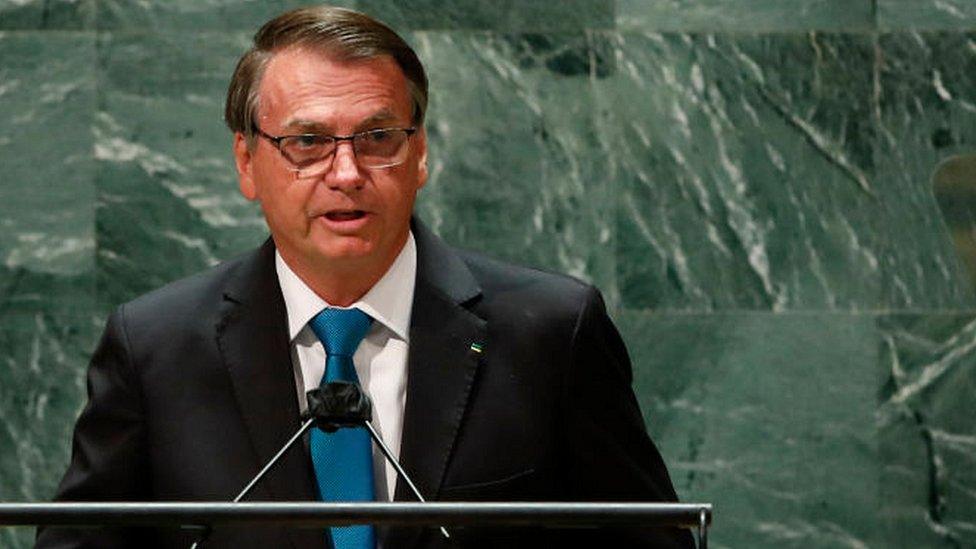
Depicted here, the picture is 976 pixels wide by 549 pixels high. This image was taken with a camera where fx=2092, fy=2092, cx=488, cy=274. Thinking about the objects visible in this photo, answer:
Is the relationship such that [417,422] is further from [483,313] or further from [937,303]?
[937,303]

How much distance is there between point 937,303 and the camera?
5113mm

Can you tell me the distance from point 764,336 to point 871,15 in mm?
825

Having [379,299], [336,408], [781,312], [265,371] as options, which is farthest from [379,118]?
[781,312]

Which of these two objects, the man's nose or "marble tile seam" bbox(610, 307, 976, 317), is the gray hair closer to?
the man's nose

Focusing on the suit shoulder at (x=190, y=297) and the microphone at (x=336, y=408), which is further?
the suit shoulder at (x=190, y=297)

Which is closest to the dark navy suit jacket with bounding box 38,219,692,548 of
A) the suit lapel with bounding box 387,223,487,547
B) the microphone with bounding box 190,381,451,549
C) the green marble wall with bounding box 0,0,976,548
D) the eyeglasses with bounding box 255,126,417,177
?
the suit lapel with bounding box 387,223,487,547

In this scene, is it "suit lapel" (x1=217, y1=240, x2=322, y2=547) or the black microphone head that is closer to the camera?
the black microphone head

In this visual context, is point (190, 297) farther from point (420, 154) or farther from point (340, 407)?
point (340, 407)

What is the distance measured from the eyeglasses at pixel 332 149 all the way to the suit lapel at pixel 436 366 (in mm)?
240

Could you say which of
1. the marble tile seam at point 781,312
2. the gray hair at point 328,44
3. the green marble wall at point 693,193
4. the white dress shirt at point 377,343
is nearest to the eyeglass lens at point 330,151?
the gray hair at point 328,44

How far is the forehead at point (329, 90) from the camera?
10.3ft

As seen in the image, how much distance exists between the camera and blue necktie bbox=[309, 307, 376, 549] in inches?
120

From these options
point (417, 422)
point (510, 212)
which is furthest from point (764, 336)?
point (417, 422)

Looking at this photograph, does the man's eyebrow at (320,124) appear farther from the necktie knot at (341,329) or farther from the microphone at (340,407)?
the microphone at (340,407)
